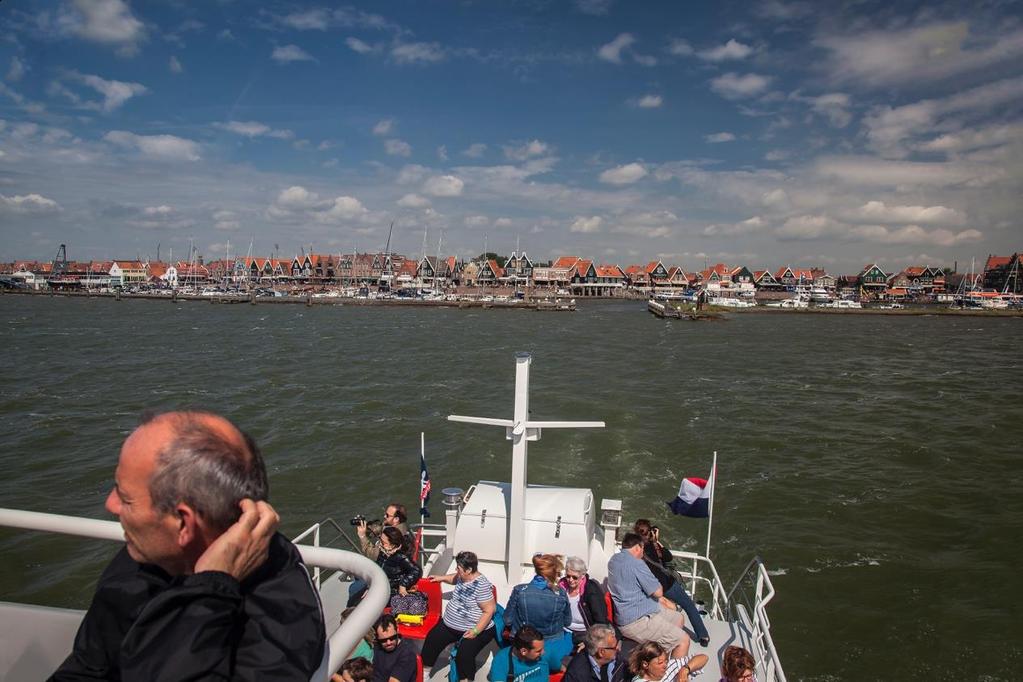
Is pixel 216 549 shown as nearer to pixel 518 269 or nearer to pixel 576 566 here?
pixel 576 566

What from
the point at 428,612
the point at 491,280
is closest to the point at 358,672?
the point at 428,612

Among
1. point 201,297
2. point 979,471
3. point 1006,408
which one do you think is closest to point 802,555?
point 979,471

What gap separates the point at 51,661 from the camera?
7.24 feet

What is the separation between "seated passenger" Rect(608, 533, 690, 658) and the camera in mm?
5590

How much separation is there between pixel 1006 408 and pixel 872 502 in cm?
1699

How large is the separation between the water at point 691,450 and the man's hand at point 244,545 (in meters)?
10.7

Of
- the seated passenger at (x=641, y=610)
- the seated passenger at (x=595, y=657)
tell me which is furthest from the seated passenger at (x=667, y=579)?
the seated passenger at (x=595, y=657)

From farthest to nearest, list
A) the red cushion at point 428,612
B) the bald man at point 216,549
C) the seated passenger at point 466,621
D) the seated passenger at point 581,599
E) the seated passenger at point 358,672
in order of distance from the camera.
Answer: the red cushion at point 428,612 < the seated passenger at point 581,599 < the seated passenger at point 466,621 < the seated passenger at point 358,672 < the bald man at point 216,549

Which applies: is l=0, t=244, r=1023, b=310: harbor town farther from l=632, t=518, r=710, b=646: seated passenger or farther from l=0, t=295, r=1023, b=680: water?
l=632, t=518, r=710, b=646: seated passenger

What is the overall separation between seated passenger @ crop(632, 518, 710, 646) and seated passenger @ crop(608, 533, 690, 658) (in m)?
0.58

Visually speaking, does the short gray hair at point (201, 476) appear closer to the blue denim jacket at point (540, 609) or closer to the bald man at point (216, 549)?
the bald man at point (216, 549)

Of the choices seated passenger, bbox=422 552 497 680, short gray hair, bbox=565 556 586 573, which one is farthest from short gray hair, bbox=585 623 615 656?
short gray hair, bbox=565 556 586 573

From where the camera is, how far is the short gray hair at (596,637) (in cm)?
458

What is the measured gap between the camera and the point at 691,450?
20516 millimetres
